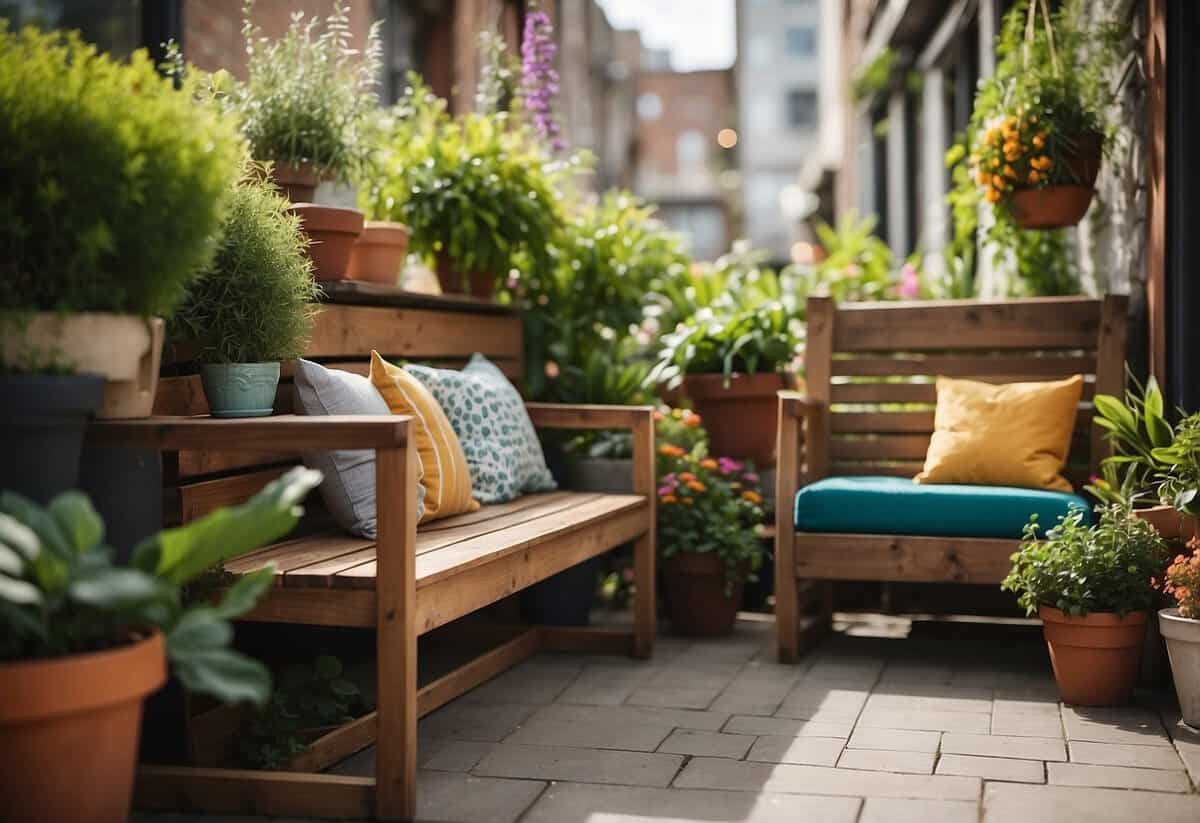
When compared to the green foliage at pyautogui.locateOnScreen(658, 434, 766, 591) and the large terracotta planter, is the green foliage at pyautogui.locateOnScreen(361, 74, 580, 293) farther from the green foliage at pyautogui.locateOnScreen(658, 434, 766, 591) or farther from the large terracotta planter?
the large terracotta planter

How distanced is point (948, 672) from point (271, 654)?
1.87 meters

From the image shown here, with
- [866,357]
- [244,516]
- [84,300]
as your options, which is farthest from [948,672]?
[84,300]

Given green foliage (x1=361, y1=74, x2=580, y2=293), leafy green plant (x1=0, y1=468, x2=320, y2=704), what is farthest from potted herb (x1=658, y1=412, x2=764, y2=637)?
→ leafy green plant (x1=0, y1=468, x2=320, y2=704)

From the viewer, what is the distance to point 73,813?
6.01 feet

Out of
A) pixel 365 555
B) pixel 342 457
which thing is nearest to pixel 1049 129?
pixel 342 457

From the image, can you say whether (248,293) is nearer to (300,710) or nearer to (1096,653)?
(300,710)

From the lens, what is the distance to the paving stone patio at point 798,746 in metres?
2.43

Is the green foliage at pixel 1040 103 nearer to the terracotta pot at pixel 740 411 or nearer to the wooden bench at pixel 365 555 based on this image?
the terracotta pot at pixel 740 411

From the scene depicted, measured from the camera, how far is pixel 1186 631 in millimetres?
2877

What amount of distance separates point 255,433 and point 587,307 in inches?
97.1

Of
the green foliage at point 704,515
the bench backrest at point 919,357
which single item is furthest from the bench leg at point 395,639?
the bench backrest at point 919,357

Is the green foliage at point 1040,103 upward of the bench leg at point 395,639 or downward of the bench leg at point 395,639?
upward

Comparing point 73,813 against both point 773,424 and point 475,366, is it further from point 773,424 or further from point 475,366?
point 773,424

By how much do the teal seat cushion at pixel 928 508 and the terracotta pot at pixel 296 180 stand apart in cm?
162
